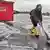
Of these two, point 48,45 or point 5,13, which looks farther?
point 5,13

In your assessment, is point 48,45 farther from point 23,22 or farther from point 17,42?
point 23,22

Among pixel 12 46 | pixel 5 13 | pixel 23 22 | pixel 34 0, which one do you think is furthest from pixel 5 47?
pixel 34 0

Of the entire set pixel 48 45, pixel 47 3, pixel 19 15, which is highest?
pixel 47 3

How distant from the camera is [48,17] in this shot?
1.51 metres

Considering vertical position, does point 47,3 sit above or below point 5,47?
above

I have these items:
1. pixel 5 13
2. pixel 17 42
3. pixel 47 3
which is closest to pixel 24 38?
pixel 17 42

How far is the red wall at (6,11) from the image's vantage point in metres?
1.37

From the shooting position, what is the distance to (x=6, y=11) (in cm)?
138

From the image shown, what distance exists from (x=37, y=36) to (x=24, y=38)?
94 mm

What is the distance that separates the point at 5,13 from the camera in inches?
54.6

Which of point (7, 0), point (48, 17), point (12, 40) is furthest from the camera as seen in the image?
point (48, 17)

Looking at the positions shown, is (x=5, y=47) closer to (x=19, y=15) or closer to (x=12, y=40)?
(x=12, y=40)

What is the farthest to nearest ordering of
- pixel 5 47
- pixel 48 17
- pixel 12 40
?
pixel 48 17
pixel 12 40
pixel 5 47

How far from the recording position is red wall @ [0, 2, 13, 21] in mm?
1372
